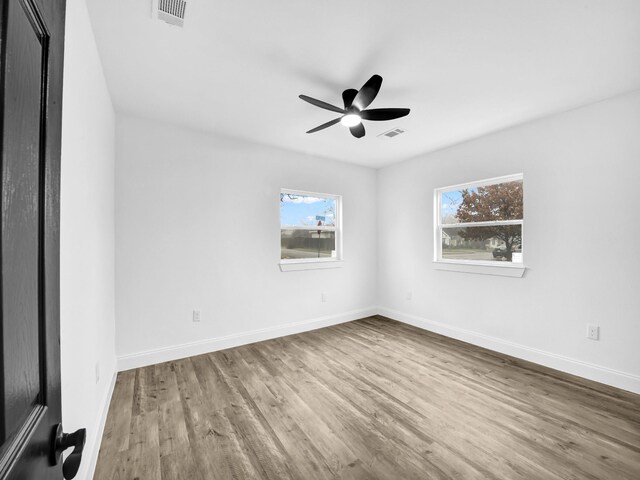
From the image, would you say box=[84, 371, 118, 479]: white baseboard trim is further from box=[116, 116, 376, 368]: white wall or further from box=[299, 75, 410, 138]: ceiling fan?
box=[299, 75, 410, 138]: ceiling fan

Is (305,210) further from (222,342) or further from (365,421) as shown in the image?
(365,421)

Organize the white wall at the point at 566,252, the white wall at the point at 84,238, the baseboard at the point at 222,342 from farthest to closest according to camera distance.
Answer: the baseboard at the point at 222,342 → the white wall at the point at 566,252 → the white wall at the point at 84,238

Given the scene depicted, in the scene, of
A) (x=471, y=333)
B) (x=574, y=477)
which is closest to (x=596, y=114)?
(x=471, y=333)

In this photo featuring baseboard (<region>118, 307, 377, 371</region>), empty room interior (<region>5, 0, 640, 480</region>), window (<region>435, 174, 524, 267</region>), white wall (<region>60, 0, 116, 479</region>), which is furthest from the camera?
window (<region>435, 174, 524, 267</region>)

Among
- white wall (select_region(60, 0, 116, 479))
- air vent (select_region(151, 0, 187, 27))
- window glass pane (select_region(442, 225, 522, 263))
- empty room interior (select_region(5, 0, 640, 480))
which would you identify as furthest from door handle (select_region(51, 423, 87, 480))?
window glass pane (select_region(442, 225, 522, 263))

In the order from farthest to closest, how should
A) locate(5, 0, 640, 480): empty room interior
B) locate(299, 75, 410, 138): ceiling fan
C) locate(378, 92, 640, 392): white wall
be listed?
locate(378, 92, 640, 392): white wall, locate(299, 75, 410, 138): ceiling fan, locate(5, 0, 640, 480): empty room interior

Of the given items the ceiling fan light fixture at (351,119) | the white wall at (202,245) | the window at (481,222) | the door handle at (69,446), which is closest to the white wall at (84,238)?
the white wall at (202,245)

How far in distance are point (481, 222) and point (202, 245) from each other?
3.43 meters

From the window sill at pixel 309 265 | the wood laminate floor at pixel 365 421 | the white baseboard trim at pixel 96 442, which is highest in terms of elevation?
the window sill at pixel 309 265

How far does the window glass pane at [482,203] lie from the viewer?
3.46 metres

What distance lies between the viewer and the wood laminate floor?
5.74ft

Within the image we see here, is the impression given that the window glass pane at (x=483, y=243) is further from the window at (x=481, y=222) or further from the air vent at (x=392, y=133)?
the air vent at (x=392, y=133)

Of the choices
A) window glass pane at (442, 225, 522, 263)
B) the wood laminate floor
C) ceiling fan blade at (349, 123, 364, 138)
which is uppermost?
ceiling fan blade at (349, 123, 364, 138)

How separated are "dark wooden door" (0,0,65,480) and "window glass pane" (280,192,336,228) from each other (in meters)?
3.51
